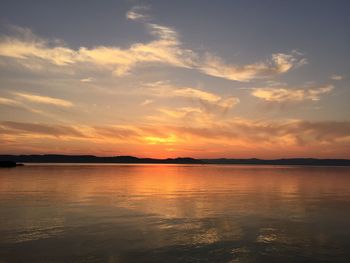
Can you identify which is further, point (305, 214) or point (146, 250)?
point (305, 214)

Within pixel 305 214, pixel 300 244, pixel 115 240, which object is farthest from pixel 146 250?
pixel 305 214

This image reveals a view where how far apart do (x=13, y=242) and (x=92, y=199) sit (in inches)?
759

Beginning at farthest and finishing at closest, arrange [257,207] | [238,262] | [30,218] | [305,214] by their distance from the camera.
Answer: [257,207], [305,214], [30,218], [238,262]

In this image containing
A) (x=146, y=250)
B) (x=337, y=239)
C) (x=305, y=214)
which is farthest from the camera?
(x=305, y=214)

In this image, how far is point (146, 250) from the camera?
17.9 m

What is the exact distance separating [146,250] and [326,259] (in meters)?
8.55

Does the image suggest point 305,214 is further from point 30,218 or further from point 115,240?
point 30,218

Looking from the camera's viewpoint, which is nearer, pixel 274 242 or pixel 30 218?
pixel 274 242

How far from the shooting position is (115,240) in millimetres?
19859

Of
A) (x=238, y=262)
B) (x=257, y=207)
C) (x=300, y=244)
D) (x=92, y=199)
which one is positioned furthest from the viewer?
(x=92, y=199)

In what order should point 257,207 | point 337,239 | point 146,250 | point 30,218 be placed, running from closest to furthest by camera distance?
point 146,250
point 337,239
point 30,218
point 257,207

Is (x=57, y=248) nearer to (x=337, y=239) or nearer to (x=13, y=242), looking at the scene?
(x=13, y=242)

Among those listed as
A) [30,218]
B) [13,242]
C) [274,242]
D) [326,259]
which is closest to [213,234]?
[274,242]

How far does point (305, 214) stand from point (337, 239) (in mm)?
8847
